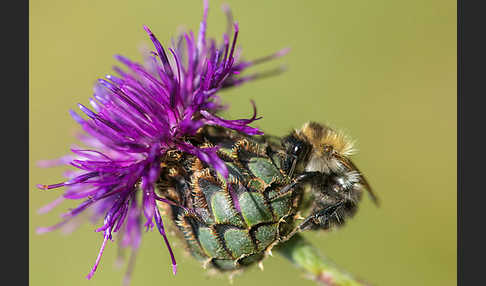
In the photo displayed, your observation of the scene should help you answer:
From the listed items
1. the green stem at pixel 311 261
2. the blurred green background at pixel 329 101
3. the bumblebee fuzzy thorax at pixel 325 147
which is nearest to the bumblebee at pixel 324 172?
the bumblebee fuzzy thorax at pixel 325 147

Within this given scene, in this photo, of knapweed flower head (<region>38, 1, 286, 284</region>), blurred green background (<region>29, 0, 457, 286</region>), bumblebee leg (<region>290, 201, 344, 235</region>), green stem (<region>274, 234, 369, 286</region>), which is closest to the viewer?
knapweed flower head (<region>38, 1, 286, 284</region>)

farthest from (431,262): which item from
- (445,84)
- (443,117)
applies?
(445,84)

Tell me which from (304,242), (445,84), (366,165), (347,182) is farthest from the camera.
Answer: (445,84)

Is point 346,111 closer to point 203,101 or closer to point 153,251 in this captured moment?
point 153,251

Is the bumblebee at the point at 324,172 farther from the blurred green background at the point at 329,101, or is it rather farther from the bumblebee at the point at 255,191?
the blurred green background at the point at 329,101

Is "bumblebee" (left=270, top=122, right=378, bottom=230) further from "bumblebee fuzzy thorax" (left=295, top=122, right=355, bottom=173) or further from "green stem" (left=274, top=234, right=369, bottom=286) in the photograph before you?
"green stem" (left=274, top=234, right=369, bottom=286)

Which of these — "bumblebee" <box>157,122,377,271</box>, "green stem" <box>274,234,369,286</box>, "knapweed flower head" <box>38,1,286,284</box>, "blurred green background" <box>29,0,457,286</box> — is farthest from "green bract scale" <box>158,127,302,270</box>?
"blurred green background" <box>29,0,457,286</box>
